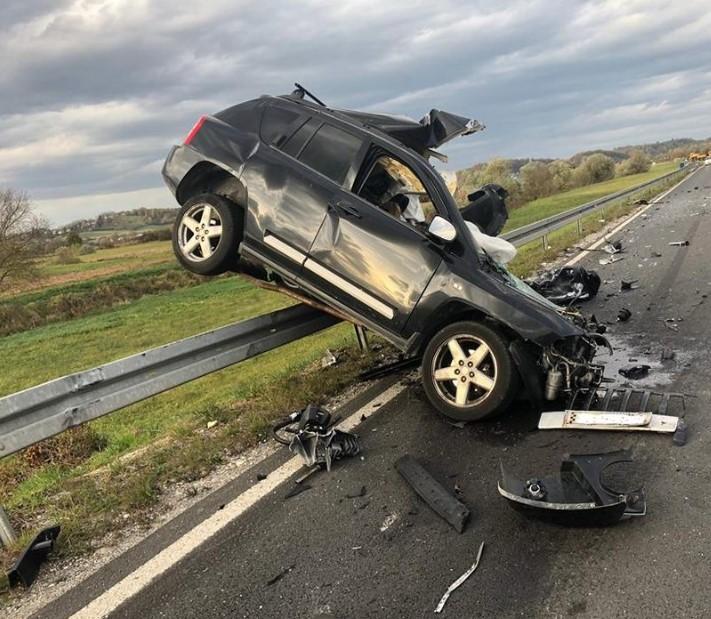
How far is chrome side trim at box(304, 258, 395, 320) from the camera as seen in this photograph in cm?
483

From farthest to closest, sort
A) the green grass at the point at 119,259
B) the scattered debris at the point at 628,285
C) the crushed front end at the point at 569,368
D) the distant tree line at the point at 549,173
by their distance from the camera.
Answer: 1. the distant tree line at the point at 549,173
2. the green grass at the point at 119,259
3. the scattered debris at the point at 628,285
4. the crushed front end at the point at 569,368

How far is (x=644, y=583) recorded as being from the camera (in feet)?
8.79

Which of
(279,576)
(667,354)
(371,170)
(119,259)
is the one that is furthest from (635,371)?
(119,259)

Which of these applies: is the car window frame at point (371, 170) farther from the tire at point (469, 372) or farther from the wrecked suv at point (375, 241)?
the tire at point (469, 372)

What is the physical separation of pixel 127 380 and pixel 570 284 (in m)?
6.56

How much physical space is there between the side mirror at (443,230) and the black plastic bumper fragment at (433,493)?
1645mm

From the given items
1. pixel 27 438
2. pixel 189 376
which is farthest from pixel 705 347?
pixel 27 438

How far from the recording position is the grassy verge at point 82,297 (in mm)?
26016

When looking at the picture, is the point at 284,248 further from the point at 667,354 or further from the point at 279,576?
the point at 667,354

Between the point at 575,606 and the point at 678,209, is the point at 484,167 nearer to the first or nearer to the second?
the point at 678,209

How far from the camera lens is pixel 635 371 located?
216 inches

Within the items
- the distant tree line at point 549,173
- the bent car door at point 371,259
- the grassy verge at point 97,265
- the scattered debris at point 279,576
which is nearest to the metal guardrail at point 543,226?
the bent car door at point 371,259

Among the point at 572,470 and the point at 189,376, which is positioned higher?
the point at 189,376

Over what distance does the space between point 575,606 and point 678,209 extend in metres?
22.0
